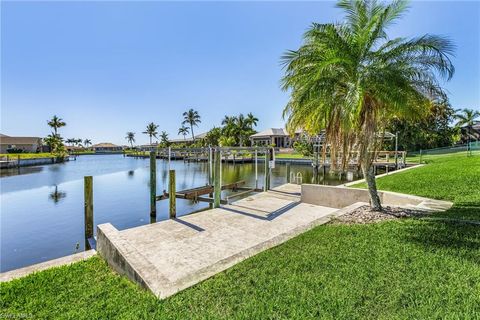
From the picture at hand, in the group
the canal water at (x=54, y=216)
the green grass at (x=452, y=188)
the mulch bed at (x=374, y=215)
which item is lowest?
the canal water at (x=54, y=216)

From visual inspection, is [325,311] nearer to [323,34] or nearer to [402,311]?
[402,311]

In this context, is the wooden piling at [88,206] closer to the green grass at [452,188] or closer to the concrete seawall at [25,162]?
the green grass at [452,188]

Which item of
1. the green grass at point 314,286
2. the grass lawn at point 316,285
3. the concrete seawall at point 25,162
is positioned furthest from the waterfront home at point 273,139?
the green grass at point 314,286

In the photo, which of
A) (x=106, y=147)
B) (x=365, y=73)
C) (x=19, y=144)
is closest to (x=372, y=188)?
(x=365, y=73)

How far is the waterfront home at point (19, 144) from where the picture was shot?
62.8 m

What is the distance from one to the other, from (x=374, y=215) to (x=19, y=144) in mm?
82636

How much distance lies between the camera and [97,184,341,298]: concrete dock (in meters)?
4.19

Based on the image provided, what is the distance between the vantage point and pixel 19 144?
6569cm

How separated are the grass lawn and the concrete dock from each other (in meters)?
0.24

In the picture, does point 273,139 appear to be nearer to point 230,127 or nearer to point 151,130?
point 230,127

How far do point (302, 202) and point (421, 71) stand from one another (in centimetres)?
621

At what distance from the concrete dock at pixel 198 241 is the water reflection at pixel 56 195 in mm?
11801

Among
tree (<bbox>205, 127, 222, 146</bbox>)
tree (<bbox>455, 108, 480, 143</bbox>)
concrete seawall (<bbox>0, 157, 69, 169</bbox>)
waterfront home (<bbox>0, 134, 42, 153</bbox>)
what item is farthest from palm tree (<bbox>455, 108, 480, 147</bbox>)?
waterfront home (<bbox>0, 134, 42, 153</bbox>)

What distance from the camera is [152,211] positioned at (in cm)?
1094
